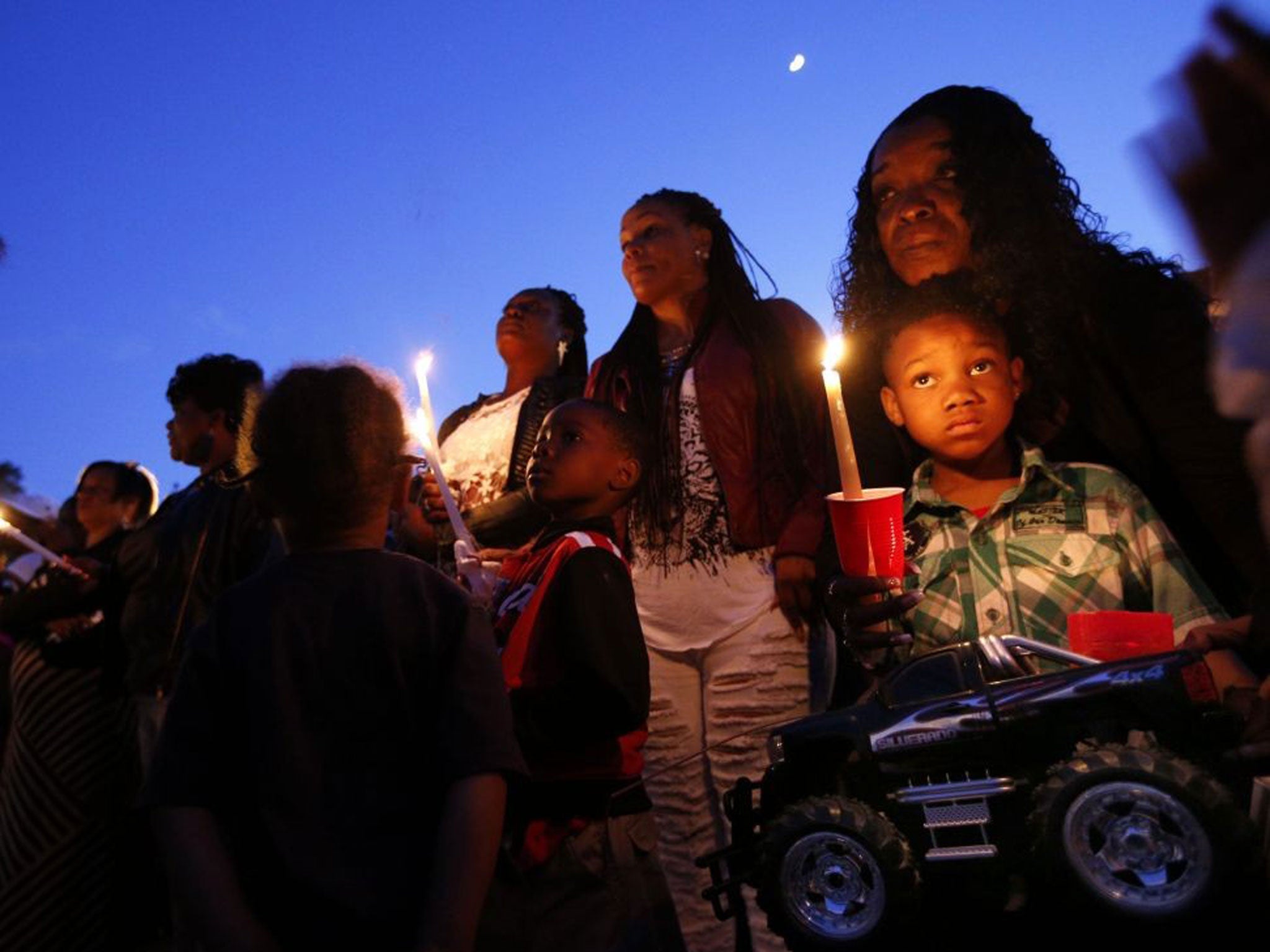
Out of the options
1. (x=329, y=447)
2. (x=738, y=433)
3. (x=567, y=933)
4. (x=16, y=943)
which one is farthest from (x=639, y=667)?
(x=16, y=943)

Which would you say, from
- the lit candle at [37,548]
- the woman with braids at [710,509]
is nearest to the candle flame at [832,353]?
the woman with braids at [710,509]

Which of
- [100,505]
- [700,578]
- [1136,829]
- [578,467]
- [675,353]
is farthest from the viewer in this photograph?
[100,505]

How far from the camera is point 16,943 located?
4.07 meters

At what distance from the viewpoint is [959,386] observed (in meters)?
2.07

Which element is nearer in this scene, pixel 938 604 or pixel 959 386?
pixel 938 604

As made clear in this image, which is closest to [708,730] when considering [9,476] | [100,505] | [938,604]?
[938,604]

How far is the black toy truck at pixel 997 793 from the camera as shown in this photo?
37.8 inches

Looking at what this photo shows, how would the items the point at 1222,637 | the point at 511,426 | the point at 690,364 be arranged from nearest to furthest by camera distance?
1. the point at 1222,637
2. the point at 690,364
3. the point at 511,426

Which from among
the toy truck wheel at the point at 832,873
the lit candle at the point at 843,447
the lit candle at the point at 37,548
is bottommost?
the toy truck wheel at the point at 832,873

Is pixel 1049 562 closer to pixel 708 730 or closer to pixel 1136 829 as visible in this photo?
pixel 1136 829

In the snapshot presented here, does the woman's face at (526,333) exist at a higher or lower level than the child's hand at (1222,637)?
higher

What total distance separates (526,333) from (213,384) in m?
1.47

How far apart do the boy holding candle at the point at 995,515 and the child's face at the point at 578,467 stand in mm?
810

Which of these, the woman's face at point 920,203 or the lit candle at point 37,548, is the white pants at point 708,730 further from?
the lit candle at point 37,548
